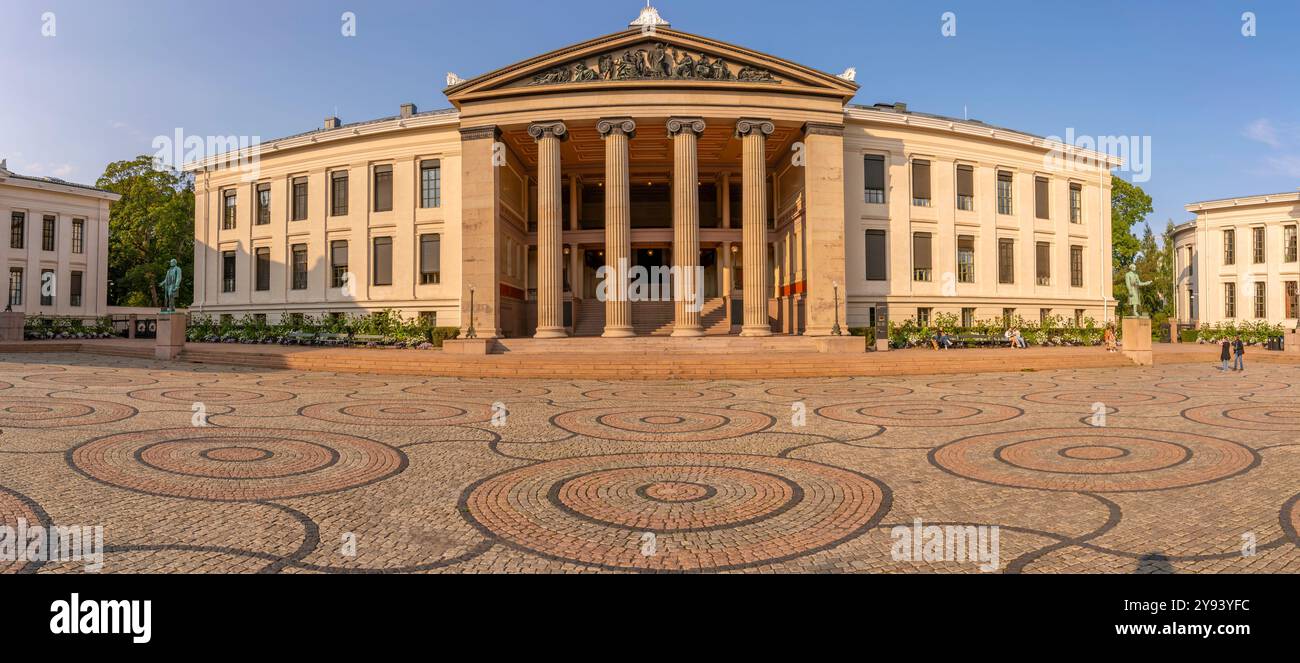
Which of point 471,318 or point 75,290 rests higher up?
point 75,290

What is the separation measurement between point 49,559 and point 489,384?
45.3ft

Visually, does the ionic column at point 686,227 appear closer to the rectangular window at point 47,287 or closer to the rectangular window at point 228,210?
the rectangular window at point 228,210

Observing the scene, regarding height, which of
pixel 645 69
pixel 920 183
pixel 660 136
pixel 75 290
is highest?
pixel 645 69

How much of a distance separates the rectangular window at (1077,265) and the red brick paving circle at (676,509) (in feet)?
133

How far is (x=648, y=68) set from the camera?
29734mm

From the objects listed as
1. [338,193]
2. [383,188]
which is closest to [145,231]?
[338,193]

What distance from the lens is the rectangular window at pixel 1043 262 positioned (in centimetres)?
3859

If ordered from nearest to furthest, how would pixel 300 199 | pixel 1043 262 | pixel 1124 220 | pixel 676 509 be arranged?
pixel 676 509 → pixel 1043 262 → pixel 300 199 → pixel 1124 220

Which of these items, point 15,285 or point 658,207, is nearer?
point 658,207

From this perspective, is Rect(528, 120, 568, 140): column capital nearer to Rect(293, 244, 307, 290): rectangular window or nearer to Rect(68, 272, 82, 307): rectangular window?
Rect(293, 244, 307, 290): rectangular window

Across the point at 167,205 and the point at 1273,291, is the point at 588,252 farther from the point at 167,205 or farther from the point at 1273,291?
the point at 1273,291

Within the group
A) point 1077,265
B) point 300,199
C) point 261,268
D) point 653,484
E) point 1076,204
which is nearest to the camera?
point 653,484

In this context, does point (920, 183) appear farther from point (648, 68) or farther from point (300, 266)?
point (300, 266)

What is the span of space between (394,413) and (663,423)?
4.77 meters
